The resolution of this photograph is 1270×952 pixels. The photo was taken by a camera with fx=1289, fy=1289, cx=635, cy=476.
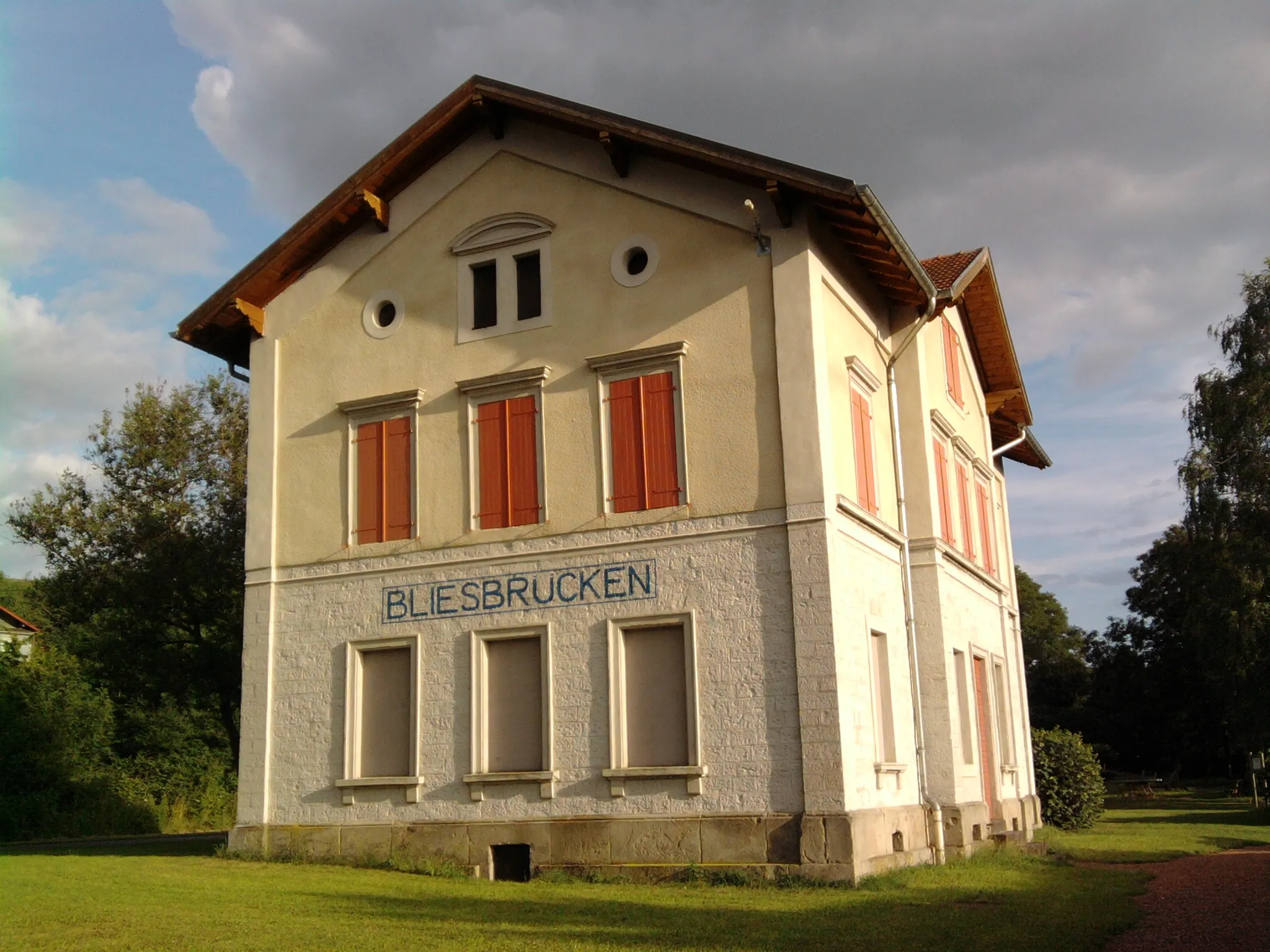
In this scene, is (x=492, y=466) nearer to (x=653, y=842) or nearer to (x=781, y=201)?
(x=781, y=201)

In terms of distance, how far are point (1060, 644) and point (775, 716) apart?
68.3 metres

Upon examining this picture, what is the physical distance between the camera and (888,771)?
17.1m

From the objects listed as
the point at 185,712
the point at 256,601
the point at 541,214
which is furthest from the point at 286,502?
the point at 185,712

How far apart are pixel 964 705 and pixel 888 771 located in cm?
463

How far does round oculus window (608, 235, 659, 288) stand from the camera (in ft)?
58.6

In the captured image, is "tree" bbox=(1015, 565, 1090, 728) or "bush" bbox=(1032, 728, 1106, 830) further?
"tree" bbox=(1015, 565, 1090, 728)

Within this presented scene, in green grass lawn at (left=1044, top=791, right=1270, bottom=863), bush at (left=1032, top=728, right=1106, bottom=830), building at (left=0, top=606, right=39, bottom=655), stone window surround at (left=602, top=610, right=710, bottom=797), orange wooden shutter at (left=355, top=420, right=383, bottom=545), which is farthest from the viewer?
building at (left=0, top=606, right=39, bottom=655)

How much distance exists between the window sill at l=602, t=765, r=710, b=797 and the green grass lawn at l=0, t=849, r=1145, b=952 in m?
1.23

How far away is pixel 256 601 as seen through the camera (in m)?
19.6

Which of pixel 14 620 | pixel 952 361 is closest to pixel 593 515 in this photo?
pixel 952 361

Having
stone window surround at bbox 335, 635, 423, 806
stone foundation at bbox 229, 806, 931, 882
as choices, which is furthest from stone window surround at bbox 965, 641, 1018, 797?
stone window surround at bbox 335, 635, 423, 806

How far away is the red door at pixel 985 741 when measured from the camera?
22.1m

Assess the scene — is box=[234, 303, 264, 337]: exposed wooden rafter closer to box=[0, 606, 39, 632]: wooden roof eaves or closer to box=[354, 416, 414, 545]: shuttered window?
box=[354, 416, 414, 545]: shuttered window

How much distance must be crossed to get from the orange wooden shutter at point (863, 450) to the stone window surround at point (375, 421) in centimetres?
631
